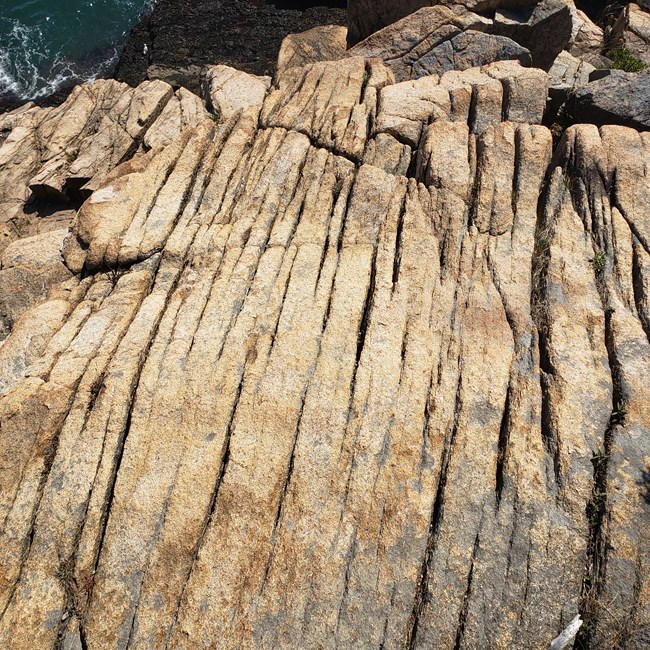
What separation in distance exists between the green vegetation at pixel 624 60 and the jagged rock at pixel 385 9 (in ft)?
17.3

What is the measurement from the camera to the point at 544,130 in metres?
15.5

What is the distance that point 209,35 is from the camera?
109 ft

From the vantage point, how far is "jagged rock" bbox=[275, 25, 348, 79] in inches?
882

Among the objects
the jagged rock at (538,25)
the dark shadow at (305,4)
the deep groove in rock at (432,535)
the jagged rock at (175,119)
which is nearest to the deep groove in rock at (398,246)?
the deep groove in rock at (432,535)

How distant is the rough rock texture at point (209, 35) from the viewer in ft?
102

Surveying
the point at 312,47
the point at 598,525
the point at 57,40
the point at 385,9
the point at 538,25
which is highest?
the point at 57,40

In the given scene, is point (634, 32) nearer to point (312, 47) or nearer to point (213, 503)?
point (312, 47)

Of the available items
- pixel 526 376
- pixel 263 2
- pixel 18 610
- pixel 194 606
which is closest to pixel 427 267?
pixel 526 376

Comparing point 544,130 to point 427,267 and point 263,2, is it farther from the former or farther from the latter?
point 263,2

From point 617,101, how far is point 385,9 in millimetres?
11095

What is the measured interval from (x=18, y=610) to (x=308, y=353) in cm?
717

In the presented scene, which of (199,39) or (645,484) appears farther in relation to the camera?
(199,39)

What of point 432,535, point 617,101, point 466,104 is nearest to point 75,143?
point 466,104

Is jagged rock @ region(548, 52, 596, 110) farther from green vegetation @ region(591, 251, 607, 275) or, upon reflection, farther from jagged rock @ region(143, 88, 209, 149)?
jagged rock @ region(143, 88, 209, 149)
